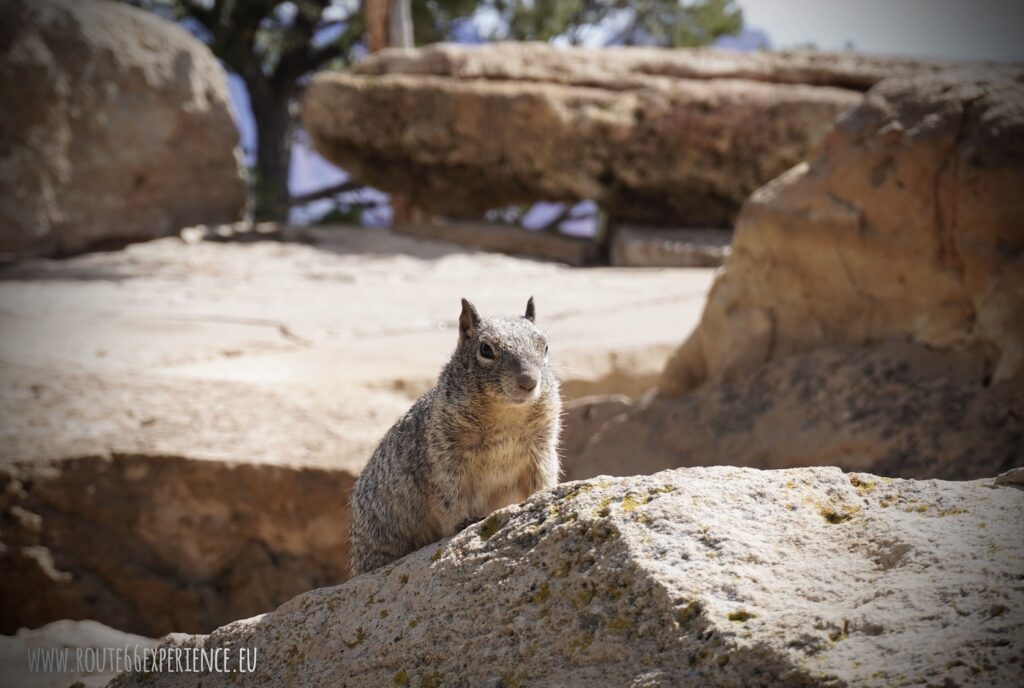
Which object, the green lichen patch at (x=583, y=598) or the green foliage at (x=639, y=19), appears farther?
the green foliage at (x=639, y=19)

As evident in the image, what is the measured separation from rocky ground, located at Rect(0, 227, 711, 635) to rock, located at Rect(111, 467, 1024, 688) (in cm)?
183

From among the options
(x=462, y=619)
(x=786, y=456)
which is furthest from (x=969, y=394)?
(x=462, y=619)

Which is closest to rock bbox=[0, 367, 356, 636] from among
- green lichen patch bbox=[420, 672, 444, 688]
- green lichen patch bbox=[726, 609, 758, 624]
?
green lichen patch bbox=[420, 672, 444, 688]

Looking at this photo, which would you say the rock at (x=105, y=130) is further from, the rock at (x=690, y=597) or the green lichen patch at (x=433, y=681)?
the green lichen patch at (x=433, y=681)

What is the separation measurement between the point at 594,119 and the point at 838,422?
946 centimetres

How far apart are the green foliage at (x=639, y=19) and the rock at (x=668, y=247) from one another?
9.50m

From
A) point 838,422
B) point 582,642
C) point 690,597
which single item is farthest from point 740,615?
point 838,422

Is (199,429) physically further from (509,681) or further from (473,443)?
(509,681)

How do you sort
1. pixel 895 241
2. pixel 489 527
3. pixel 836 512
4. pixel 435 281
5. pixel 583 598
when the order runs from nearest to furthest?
1. pixel 583 598
2. pixel 836 512
3. pixel 489 527
4. pixel 895 241
5. pixel 435 281

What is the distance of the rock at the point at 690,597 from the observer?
2199 mm

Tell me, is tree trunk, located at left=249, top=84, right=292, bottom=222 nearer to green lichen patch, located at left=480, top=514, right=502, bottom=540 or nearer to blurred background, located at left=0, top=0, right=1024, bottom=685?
blurred background, located at left=0, top=0, right=1024, bottom=685

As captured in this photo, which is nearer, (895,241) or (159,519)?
(895,241)

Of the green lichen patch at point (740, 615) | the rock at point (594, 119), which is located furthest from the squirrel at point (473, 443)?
the rock at point (594, 119)

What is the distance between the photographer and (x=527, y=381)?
3.79m
